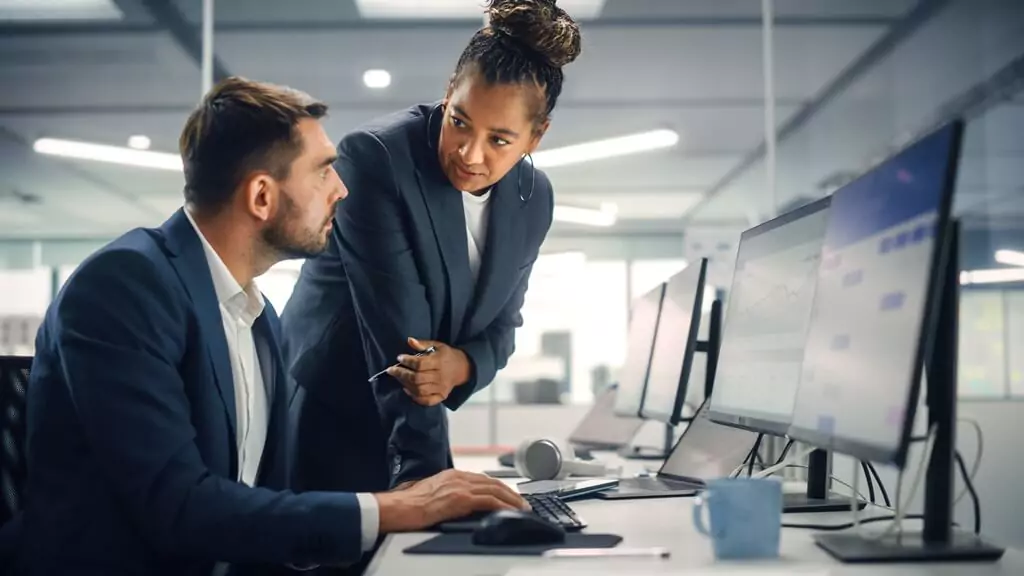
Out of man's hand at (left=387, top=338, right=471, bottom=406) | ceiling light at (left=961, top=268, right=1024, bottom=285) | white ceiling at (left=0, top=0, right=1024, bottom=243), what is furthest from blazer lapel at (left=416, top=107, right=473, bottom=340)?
ceiling light at (left=961, top=268, right=1024, bottom=285)

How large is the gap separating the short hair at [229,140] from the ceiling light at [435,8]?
109 inches

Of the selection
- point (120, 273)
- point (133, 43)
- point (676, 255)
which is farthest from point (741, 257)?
point (676, 255)

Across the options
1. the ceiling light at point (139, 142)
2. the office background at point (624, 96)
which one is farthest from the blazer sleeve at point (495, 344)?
the ceiling light at point (139, 142)

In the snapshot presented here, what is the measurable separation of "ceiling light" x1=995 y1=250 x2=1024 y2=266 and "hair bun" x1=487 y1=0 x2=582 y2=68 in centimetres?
287

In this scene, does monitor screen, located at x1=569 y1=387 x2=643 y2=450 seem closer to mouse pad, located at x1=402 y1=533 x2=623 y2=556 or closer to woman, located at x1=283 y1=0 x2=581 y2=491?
woman, located at x1=283 y1=0 x2=581 y2=491

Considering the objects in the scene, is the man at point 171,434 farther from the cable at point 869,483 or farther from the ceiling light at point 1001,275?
the ceiling light at point 1001,275

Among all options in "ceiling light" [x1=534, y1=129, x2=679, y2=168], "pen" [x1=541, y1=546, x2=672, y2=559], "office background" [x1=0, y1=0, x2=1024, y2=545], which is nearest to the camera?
"pen" [x1=541, y1=546, x2=672, y2=559]

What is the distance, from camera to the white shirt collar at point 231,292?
132 cm

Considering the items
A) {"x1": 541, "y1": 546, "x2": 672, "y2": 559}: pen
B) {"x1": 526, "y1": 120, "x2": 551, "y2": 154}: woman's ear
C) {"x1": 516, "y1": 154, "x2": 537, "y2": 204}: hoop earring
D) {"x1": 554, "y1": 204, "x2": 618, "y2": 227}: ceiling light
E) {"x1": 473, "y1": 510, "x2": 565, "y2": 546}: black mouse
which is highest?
{"x1": 554, "y1": 204, "x2": 618, "y2": 227}: ceiling light

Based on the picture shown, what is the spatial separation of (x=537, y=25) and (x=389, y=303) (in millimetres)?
541

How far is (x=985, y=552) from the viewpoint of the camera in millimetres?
913

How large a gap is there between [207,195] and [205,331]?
239 millimetres

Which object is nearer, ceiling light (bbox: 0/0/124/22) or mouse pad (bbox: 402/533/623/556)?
mouse pad (bbox: 402/533/623/556)

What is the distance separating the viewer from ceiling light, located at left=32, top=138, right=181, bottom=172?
→ 5.62 meters
